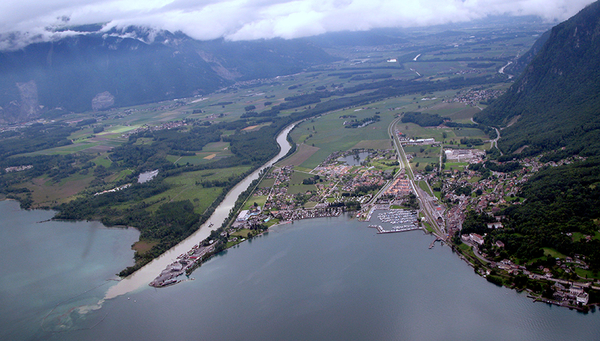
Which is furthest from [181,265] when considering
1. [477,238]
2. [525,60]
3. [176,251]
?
[525,60]

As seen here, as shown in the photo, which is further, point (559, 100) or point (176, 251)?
point (559, 100)

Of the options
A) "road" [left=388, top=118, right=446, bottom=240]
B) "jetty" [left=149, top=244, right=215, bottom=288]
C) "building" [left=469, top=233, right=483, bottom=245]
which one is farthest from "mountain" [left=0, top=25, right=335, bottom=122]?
"building" [left=469, top=233, right=483, bottom=245]

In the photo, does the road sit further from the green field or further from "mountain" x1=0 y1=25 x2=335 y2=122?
"mountain" x1=0 y1=25 x2=335 y2=122

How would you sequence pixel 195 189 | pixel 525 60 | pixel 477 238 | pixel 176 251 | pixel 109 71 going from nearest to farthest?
pixel 477 238
pixel 176 251
pixel 195 189
pixel 525 60
pixel 109 71

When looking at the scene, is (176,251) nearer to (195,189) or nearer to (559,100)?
(195,189)

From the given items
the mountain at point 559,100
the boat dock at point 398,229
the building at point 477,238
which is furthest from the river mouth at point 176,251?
the mountain at point 559,100

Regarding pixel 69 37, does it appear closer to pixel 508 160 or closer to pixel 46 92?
pixel 46 92

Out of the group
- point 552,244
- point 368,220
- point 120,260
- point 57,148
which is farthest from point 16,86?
point 552,244
